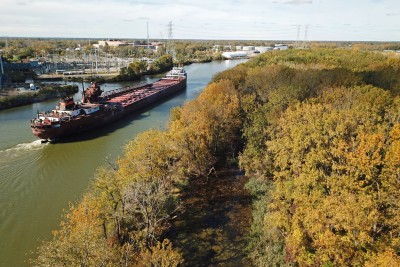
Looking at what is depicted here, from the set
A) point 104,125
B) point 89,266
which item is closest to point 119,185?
point 89,266

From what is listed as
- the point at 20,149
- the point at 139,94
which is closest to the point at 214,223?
the point at 20,149

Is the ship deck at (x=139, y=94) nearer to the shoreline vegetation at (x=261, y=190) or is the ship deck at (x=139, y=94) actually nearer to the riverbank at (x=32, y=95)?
the riverbank at (x=32, y=95)

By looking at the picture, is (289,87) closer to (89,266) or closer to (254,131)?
(254,131)

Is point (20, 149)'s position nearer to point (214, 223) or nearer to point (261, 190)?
point (214, 223)

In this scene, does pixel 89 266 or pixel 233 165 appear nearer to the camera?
pixel 89 266

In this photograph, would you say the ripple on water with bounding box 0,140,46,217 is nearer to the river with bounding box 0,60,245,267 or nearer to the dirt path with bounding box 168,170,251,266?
the river with bounding box 0,60,245,267
